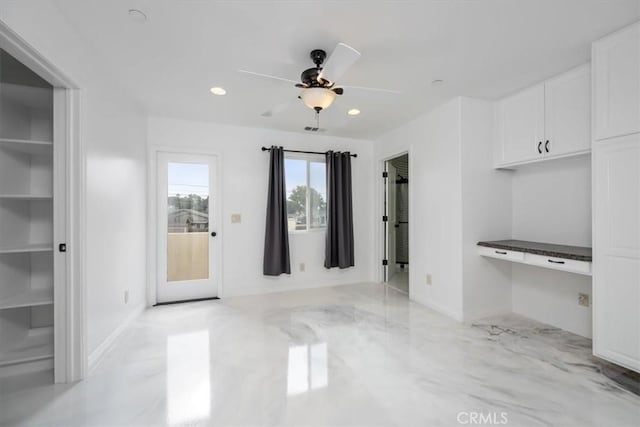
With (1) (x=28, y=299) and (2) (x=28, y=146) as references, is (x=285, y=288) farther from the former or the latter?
(2) (x=28, y=146)

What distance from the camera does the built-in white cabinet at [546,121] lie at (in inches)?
96.7

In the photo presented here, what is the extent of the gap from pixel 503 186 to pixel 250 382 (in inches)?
129

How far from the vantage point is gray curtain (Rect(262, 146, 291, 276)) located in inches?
161

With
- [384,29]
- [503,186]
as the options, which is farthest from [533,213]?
[384,29]

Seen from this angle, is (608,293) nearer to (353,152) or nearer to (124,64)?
(353,152)

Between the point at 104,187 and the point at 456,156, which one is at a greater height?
the point at 456,156

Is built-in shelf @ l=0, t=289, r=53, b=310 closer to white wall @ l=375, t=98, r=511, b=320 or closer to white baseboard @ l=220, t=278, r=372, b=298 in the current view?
white baseboard @ l=220, t=278, r=372, b=298

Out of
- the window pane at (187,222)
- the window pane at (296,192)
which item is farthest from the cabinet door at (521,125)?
the window pane at (187,222)

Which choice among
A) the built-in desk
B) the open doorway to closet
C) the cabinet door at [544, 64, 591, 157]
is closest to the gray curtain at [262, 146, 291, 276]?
the open doorway to closet

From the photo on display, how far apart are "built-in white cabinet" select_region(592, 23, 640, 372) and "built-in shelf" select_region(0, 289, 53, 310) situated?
398cm

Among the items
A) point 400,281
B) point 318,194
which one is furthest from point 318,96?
point 400,281

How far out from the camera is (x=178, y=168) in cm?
384

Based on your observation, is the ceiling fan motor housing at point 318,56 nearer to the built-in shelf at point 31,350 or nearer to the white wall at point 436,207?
the white wall at point 436,207

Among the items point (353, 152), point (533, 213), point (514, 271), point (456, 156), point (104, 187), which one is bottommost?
point (514, 271)
